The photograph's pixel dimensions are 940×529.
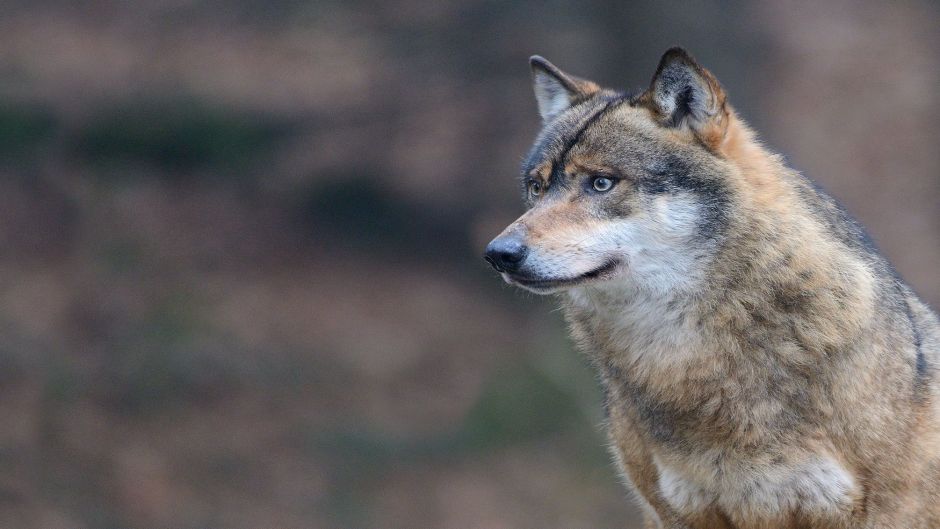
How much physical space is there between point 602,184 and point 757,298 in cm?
88

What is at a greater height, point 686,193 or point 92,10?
point 92,10

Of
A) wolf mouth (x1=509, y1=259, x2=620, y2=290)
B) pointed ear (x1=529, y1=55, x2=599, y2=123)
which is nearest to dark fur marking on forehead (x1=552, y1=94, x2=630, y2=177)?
pointed ear (x1=529, y1=55, x2=599, y2=123)

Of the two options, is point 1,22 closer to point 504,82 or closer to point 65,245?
point 65,245

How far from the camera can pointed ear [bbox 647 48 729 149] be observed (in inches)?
200

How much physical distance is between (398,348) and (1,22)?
20.8 feet

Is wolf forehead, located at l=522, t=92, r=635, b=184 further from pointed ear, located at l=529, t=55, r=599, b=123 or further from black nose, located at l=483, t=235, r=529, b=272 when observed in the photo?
black nose, located at l=483, t=235, r=529, b=272

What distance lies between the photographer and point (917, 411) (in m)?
5.19

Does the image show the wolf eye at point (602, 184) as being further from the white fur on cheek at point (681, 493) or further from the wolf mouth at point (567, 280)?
the white fur on cheek at point (681, 493)

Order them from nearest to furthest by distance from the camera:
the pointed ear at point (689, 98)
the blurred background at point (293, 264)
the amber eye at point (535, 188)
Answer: the pointed ear at point (689, 98)
the amber eye at point (535, 188)
the blurred background at point (293, 264)

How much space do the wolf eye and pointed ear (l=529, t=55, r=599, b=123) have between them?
95 centimetres

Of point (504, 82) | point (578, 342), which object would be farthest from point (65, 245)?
point (578, 342)

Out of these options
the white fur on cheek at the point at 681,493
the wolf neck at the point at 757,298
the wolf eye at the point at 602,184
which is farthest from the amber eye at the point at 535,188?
the white fur on cheek at the point at 681,493

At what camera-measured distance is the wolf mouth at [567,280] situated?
5.01 m

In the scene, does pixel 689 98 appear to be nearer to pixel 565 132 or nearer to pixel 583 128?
pixel 583 128
